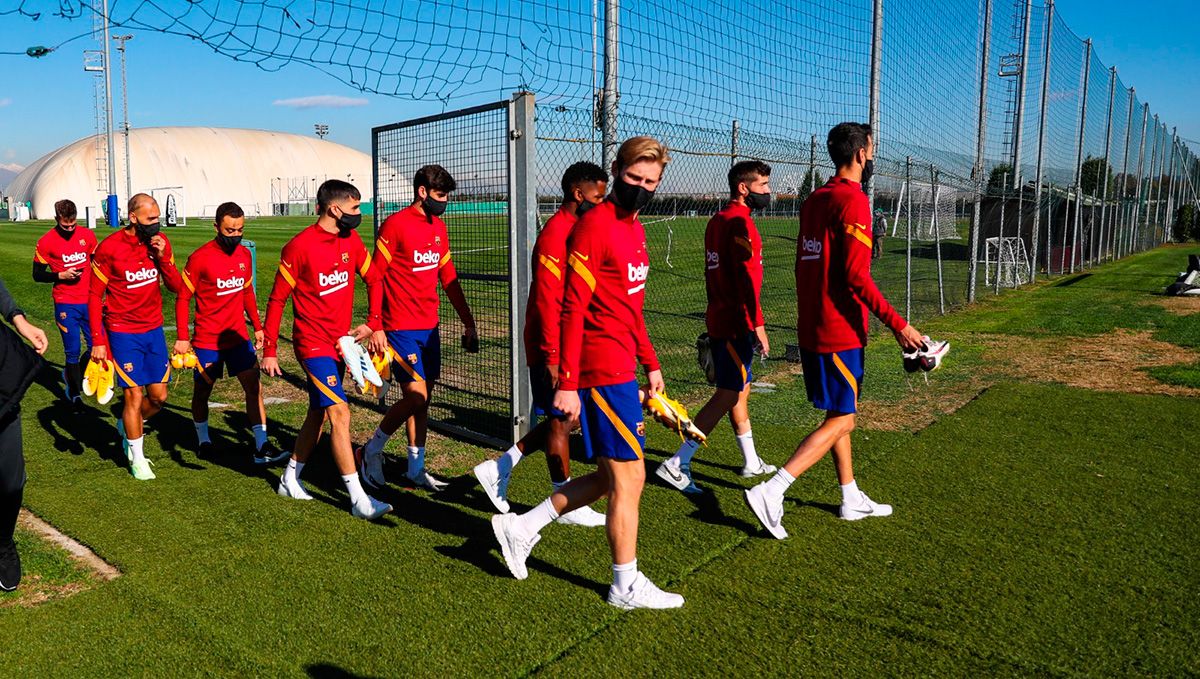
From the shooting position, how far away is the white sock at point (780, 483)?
443 centimetres

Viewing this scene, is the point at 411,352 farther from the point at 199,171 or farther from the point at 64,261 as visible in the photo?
the point at 199,171

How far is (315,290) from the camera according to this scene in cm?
504

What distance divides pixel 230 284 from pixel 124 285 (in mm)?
686

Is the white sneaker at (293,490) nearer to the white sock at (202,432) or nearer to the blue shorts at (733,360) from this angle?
the white sock at (202,432)

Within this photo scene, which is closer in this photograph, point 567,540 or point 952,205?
point 567,540

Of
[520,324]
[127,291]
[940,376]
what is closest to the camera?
[127,291]

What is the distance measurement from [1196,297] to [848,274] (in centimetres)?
1590

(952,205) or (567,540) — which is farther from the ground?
(952,205)

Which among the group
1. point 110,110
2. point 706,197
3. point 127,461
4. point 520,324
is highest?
point 110,110

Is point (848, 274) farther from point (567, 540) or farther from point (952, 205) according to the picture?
point (952, 205)

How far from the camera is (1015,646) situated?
3342 mm

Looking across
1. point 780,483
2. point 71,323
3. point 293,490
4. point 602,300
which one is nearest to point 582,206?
point 602,300

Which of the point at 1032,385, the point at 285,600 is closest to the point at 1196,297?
the point at 1032,385

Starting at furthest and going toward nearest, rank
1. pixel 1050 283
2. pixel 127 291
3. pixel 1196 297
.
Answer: pixel 1050 283 → pixel 1196 297 → pixel 127 291
